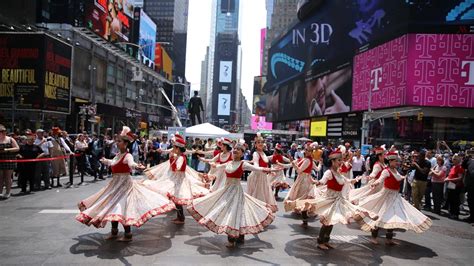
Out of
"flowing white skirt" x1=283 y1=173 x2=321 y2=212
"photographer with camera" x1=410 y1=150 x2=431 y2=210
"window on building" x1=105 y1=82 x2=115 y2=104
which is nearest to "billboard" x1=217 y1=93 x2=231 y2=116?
"window on building" x1=105 y1=82 x2=115 y2=104

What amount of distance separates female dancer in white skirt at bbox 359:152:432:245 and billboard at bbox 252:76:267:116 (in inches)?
3975

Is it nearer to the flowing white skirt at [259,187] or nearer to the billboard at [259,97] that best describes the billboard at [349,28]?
the billboard at [259,97]

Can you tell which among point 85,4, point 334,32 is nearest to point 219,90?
point 334,32

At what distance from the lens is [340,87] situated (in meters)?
50.7

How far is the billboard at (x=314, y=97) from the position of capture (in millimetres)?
49562

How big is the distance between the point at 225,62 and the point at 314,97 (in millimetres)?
105614

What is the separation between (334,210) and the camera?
7211 millimetres

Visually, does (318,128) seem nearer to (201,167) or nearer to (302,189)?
(201,167)

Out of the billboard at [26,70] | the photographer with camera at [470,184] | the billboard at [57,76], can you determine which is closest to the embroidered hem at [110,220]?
the photographer with camera at [470,184]

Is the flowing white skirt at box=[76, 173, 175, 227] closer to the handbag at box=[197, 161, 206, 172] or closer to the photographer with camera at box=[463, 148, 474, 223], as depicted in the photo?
the photographer with camera at box=[463, 148, 474, 223]

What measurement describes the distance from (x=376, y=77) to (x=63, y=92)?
2950cm

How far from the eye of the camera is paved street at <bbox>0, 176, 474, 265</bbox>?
Answer: 20.8ft

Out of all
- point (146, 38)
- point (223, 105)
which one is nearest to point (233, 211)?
point (146, 38)

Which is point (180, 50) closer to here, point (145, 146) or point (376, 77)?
point (376, 77)
